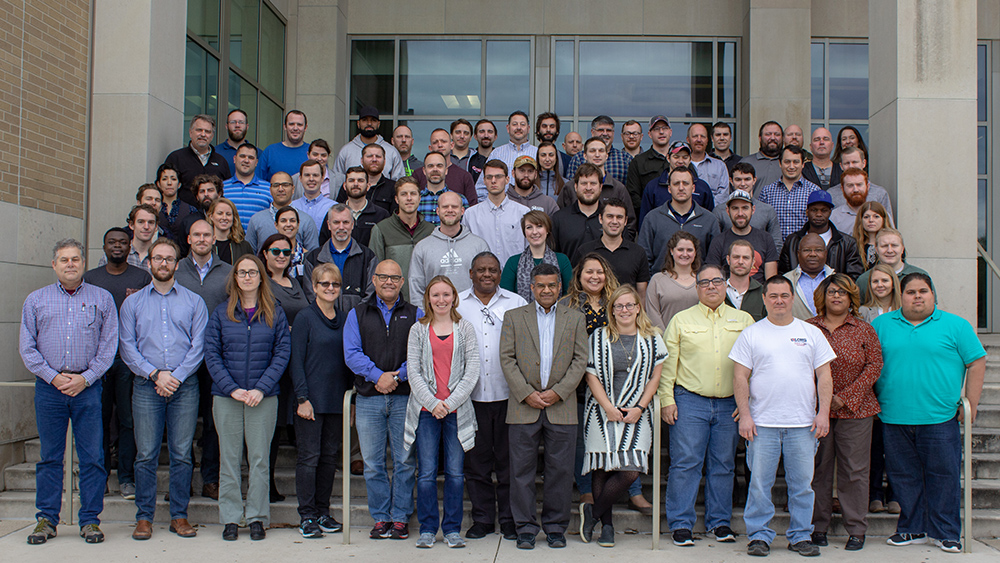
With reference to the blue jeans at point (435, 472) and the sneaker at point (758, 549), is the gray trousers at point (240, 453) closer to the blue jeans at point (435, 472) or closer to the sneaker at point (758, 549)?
the blue jeans at point (435, 472)

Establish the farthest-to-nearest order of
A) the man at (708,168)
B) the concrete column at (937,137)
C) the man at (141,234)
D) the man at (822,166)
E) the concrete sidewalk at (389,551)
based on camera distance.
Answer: the man at (708,168) → the man at (822,166) → the concrete column at (937,137) → the man at (141,234) → the concrete sidewalk at (389,551)

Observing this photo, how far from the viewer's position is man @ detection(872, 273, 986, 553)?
234 inches

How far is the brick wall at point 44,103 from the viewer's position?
7.50 m

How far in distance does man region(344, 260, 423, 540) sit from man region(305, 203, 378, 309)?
740 mm

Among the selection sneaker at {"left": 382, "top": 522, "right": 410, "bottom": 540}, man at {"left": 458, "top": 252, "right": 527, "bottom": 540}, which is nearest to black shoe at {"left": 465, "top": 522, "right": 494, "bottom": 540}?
man at {"left": 458, "top": 252, "right": 527, "bottom": 540}

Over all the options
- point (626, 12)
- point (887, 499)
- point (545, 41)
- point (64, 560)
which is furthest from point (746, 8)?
point (64, 560)

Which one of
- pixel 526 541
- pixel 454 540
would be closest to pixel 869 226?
pixel 526 541

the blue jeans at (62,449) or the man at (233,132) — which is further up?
the man at (233,132)

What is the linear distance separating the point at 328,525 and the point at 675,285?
3385mm

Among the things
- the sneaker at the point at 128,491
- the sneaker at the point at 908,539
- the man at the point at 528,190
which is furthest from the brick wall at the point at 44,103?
the sneaker at the point at 908,539

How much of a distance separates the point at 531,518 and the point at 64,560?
329 centimetres

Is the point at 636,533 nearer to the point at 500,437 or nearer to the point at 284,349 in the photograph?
the point at 500,437

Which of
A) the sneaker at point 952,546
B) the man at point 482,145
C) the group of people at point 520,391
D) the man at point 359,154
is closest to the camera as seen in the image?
Result: the sneaker at point 952,546

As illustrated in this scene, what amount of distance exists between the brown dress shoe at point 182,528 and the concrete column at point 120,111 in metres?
3.64
